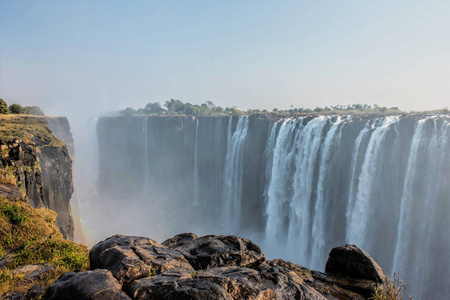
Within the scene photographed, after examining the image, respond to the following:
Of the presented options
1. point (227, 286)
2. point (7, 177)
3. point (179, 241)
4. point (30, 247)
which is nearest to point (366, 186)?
point (179, 241)

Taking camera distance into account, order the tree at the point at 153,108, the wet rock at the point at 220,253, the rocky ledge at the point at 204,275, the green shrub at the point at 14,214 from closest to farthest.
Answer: the rocky ledge at the point at 204,275 → the wet rock at the point at 220,253 → the green shrub at the point at 14,214 → the tree at the point at 153,108

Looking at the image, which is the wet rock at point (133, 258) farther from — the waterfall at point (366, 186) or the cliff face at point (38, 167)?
the waterfall at point (366, 186)

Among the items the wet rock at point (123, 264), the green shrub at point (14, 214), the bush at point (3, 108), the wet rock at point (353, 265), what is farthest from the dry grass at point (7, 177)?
the bush at point (3, 108)

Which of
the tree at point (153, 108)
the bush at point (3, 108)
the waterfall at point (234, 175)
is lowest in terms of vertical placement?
the waterfall at point (234, 175)

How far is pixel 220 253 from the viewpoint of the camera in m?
7.10

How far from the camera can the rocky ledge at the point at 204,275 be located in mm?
4438

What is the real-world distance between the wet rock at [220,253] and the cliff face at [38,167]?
8086 mm

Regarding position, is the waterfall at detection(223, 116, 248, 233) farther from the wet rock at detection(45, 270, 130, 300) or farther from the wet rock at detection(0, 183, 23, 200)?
the wet rock at detection(45, 270, 130, 300)

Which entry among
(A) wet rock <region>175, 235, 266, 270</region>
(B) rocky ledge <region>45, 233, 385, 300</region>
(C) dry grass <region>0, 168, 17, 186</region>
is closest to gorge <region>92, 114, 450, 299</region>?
(B) rocky ledge <region>45, 233, 385, 300</region>

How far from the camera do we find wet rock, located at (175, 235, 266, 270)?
272 inches

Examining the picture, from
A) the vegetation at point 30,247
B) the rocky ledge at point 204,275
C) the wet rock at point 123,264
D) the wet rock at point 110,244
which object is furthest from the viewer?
the wet rock at point 110,244

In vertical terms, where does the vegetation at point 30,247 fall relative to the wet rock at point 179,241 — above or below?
above

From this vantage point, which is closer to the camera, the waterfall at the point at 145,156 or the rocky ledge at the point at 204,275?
the rocky ledge at the point at 204,275

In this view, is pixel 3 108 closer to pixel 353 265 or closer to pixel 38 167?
pixel 38 167
